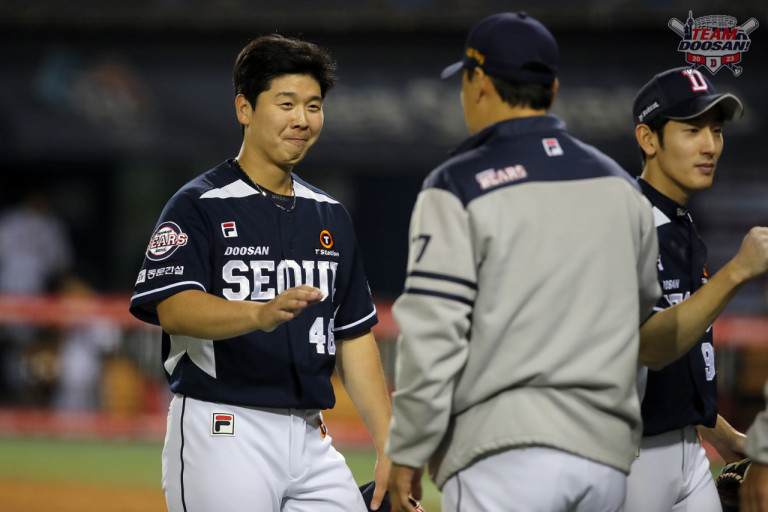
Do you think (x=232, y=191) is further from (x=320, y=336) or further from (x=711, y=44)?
(x=711, y=44)

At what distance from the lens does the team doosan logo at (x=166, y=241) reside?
3.21m

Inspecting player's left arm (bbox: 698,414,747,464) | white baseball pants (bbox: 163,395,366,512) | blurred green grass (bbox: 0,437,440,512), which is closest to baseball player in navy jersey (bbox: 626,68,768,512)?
player's left arm (bbox: 698,414,747,464)

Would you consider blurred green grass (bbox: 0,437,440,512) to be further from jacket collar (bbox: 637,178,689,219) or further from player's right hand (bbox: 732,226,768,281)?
player's right hand (bbox: 732,226,768,281)

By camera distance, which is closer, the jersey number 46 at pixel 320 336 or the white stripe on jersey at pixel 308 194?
the jersey number 46 at pixel 320 336

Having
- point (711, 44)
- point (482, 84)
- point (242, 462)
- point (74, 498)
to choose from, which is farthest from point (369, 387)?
point (74, 498)

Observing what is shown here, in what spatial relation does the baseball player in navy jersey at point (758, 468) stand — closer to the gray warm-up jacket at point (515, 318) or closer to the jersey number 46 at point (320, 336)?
the gray warm-up jacket at point (515, 318)

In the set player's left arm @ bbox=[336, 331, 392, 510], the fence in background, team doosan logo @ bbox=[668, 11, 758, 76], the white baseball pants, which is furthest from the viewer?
the fence in background

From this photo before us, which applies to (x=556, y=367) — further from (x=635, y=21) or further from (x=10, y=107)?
(x=10, y=107)

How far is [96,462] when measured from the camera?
862cm

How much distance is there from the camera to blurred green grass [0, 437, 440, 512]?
774cm

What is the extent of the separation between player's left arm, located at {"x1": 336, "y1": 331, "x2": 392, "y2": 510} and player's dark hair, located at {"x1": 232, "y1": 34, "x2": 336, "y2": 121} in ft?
3.08

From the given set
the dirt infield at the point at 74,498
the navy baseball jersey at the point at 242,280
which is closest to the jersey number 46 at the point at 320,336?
the navy baseball jersey at the point at 242,280

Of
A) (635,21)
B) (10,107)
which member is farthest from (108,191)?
(635,21)

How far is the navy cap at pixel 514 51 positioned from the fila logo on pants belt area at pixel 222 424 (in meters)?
1.34
